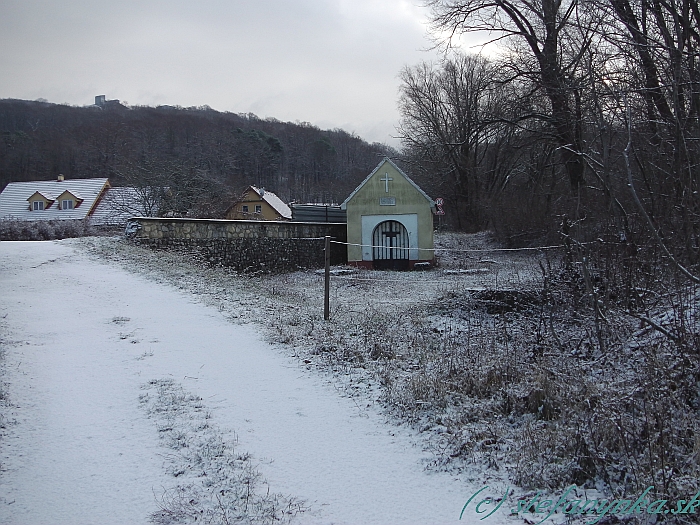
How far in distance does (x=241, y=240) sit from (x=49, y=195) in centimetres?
3487

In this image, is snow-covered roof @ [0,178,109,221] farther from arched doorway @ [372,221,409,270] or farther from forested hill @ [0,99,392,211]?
arched doorway @ [372,221,409,270]

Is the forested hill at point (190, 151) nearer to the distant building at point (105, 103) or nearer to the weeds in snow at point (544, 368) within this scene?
the distant building at point (105, 103)

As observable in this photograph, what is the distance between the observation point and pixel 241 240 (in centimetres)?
1961

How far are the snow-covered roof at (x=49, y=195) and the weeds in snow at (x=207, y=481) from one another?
44.2 metres

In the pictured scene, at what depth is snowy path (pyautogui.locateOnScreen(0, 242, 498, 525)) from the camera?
3736mm

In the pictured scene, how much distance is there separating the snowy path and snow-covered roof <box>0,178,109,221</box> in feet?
131

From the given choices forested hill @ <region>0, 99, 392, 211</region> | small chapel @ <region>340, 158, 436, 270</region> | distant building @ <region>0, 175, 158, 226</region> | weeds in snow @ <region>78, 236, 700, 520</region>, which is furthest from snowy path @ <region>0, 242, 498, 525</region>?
distant building @ <region>0, 175, 158, 226</region>

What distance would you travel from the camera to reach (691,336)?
5609 millimetres

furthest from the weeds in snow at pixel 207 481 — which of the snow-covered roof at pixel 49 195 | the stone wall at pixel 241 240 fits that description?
the snow-covered roof at pixel 49 195

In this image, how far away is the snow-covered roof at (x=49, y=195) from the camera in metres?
45.2

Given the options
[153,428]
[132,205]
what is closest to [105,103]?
[132,205]

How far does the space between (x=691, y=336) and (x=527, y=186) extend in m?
25.4

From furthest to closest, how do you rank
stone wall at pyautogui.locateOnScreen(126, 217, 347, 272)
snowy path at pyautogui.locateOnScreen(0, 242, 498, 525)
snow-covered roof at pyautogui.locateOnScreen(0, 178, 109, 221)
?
1. snow-covered roof at pyautogui.locateOnScreen(0, 178, 109, 221)
2. stone wall at pyautogui.locateOnScreen(126, 217, 347, 272)
3. snowy path at pyautogui.locateOnScreen(0, 242, 498, 525)

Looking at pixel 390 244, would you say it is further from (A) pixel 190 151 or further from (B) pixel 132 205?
(A) pixel 190 151
